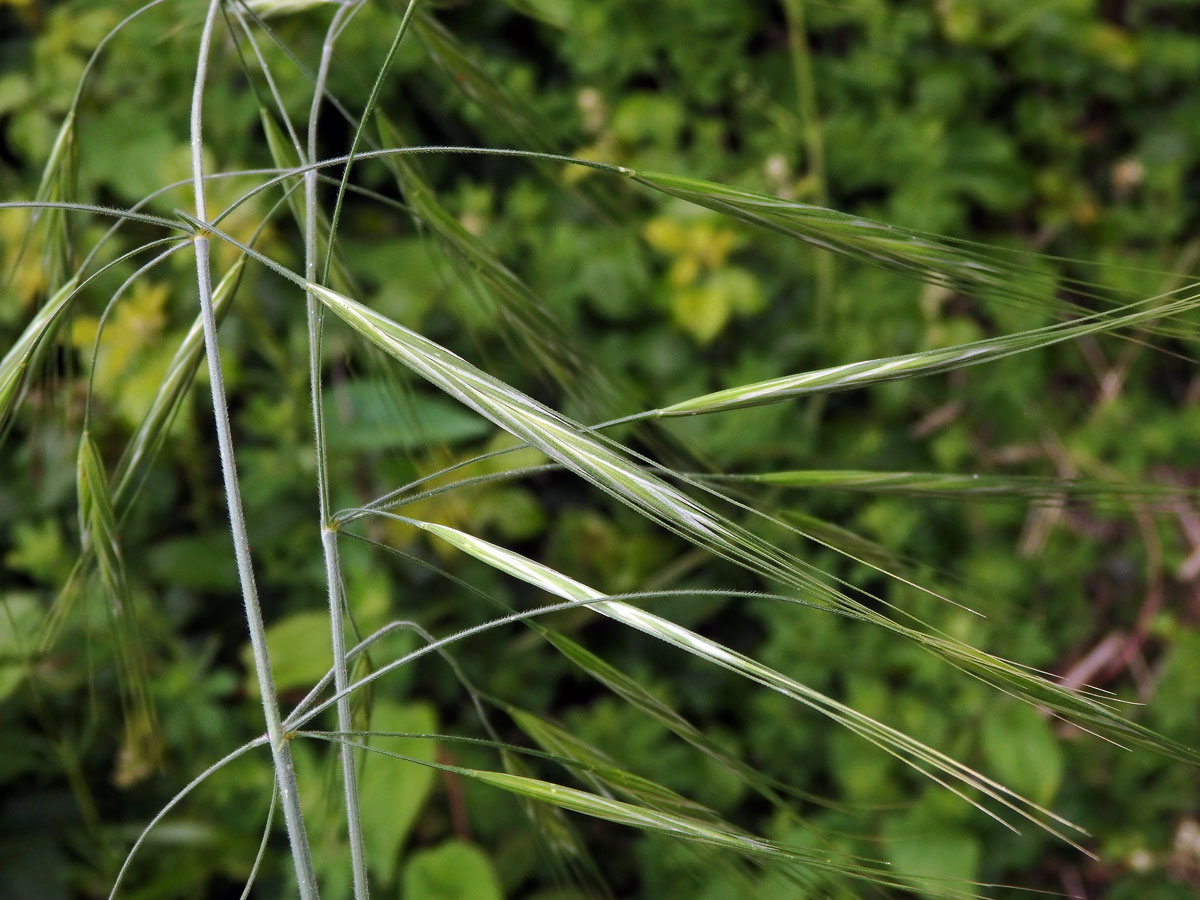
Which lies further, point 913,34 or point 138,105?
point 913,34

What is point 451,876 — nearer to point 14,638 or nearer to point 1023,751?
point 14,638

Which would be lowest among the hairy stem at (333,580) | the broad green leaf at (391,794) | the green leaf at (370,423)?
the broad green leaf at (391,794)

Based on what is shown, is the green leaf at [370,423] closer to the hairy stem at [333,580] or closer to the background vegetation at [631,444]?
the background vegetation at [631,444]

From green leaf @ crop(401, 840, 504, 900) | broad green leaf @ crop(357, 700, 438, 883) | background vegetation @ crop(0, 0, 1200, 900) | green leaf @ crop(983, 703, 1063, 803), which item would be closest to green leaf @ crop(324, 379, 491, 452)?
background vegetation @ crop(0, 0, 1200, 900)

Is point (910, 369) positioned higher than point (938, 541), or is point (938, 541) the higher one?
point (910, 369)

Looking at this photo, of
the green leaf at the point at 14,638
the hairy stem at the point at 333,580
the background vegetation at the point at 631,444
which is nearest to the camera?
the hairy stem at the point at 333,580

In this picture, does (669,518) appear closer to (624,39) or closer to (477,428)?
(477,428)

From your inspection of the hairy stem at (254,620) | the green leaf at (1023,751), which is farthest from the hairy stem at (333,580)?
the green leaf at (1023,751)

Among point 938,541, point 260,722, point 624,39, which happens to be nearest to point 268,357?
point 260,722
